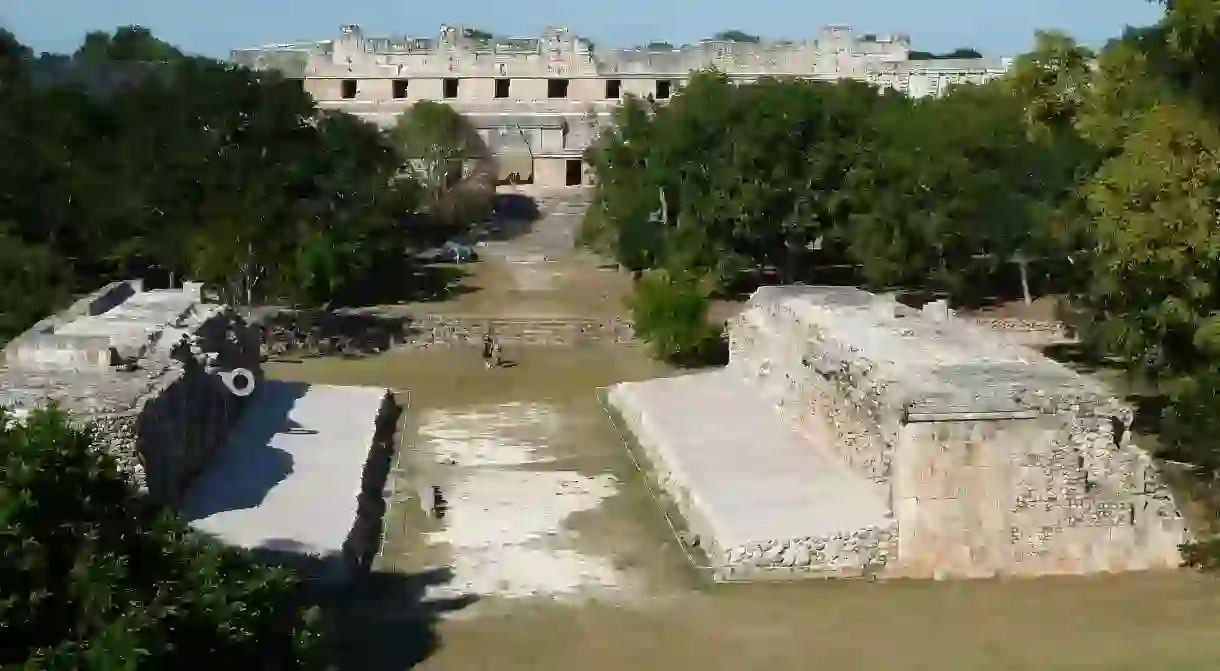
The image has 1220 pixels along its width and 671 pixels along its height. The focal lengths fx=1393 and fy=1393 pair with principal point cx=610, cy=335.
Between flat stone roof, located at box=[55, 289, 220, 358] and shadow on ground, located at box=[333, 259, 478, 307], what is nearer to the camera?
flat stone roof, located at box=[55, 289, 220, 358]

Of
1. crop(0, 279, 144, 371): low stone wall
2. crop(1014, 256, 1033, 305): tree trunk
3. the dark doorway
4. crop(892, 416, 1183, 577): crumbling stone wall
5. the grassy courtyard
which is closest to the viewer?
the grassy courtyard

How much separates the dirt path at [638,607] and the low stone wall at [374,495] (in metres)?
0.19

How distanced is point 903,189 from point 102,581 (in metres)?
22.2

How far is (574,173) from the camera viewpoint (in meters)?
40.5

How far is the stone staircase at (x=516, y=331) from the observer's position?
2548cm

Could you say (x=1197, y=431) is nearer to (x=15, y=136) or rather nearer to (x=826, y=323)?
(x=826, y=323)

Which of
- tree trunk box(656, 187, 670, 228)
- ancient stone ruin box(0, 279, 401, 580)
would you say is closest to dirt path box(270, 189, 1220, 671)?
ancient stone ruin box(0, 279, 401, 580)

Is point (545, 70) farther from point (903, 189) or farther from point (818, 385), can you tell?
point (818, 385)

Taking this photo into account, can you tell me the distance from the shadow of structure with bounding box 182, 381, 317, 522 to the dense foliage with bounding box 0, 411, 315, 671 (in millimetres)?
5181

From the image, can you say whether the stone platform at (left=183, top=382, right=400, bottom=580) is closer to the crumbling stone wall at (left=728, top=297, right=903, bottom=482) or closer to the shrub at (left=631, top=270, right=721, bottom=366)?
the crumbling stone wall at (left=728, top=297, right=903, bottom=482)

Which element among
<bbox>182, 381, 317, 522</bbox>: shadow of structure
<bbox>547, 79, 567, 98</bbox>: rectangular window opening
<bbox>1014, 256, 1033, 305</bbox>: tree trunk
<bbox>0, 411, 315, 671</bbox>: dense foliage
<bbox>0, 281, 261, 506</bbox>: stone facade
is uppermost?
<bbox>547, 79, 567, 98</bbox>: rectangular window opening

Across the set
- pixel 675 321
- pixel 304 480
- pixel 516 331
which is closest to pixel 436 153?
pixel 516 331

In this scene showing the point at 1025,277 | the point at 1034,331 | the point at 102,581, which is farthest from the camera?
the point at 1025,277

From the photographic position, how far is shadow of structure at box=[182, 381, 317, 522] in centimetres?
1335
